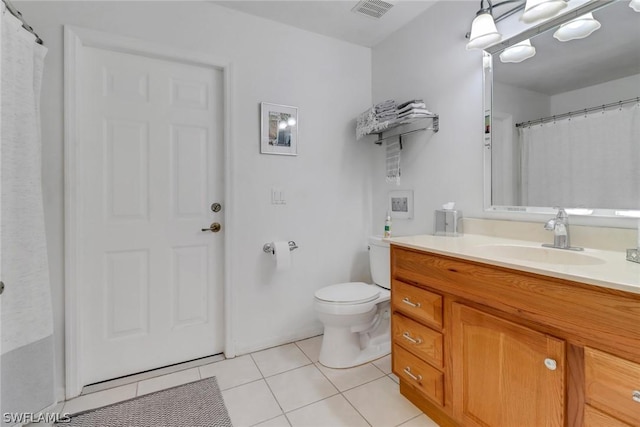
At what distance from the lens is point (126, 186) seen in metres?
1.74

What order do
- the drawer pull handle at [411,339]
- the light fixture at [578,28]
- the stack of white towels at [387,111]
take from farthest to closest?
the stack of white towels at [387,111]
the drawer pull handle at [411,339]
the light fixture at [578,28]

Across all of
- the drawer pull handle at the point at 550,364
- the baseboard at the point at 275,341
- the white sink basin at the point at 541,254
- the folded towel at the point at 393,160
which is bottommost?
the baseboard at the point at 275,341

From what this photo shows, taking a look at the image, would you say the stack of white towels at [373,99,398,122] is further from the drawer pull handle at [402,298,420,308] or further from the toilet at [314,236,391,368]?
the drawer pull handle at [402,298,420,308]

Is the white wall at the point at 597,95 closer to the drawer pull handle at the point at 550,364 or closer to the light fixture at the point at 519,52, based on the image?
the light fixture at the point at 519,52

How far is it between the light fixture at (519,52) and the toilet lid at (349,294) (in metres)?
1.48

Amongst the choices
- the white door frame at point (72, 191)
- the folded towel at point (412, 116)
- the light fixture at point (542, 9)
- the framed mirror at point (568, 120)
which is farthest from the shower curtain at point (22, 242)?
the framed mirror at point (568, 120)

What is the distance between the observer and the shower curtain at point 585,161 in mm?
1163

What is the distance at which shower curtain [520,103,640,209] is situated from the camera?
3.82ft

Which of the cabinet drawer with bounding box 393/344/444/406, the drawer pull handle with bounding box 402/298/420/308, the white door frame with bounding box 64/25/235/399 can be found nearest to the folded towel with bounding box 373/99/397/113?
the drawer pull handle with bounding box 402/298/420/308

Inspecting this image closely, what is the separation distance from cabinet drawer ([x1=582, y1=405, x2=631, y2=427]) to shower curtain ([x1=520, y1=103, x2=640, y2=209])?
80 cm

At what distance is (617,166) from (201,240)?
84.7 inches

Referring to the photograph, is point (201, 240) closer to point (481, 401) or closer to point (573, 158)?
point (481, 401)

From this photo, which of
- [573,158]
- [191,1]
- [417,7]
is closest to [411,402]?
[573,158]

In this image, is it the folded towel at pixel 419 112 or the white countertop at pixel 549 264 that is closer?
the white countertop at pixel 549 264
